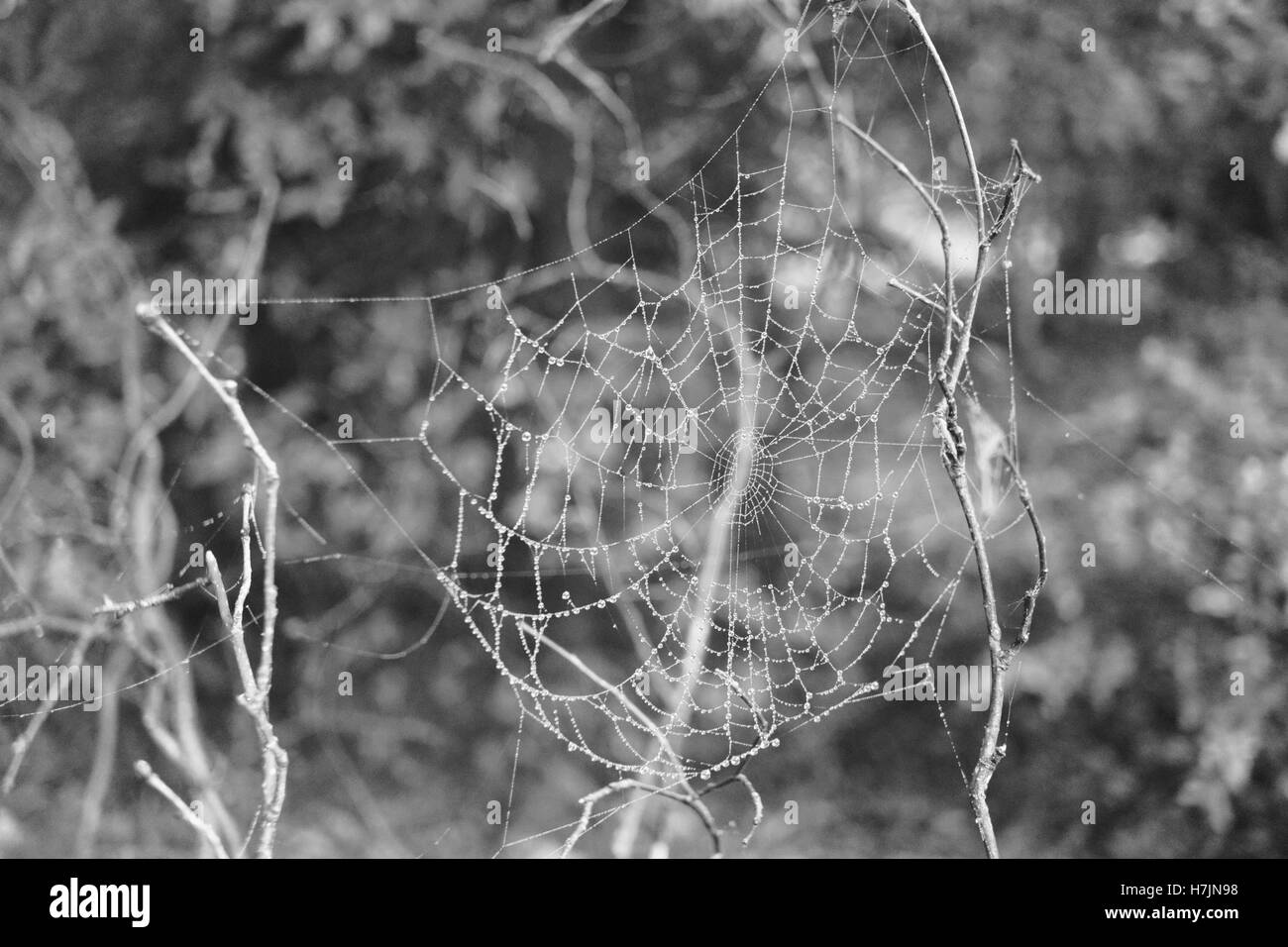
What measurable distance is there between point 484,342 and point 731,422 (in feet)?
2.30

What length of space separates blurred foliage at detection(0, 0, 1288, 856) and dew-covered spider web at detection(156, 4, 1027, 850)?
0.08 metres

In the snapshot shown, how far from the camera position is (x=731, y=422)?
2.22 meters

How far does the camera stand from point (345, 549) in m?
2.62

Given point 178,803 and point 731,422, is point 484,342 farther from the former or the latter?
point 178,803

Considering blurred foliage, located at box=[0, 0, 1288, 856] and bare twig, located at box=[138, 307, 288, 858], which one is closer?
bare twig, located at box=[138, 307, 288, 858]

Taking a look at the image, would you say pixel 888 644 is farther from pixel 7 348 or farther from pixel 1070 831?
pixel 7 348

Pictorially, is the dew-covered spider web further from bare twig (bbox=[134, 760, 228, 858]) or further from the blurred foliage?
bare twig (bbox=[134, 760, 228, 858])

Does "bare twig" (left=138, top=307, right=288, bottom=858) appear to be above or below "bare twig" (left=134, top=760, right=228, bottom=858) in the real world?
above

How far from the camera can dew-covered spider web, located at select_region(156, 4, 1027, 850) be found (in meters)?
2.19

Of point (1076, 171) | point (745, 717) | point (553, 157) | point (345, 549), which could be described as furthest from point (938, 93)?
point (345, 549)

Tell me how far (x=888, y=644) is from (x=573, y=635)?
81cm

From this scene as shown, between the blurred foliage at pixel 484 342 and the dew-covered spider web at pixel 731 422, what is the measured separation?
8 centimetres

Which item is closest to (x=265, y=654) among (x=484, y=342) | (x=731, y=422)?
(x=731, y=422)

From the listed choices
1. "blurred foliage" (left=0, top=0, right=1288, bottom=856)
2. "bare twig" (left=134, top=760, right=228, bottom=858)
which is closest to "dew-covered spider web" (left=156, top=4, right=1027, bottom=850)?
"blurred foliage" (left=0, top=0, right=1288, bottom=856)
